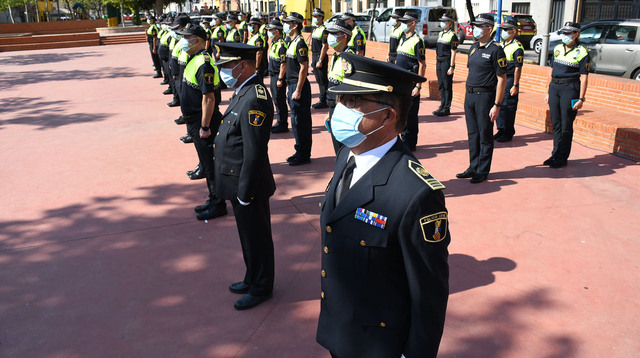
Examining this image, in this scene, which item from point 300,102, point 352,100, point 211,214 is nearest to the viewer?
point 352,100

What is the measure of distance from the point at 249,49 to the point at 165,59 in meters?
10.1

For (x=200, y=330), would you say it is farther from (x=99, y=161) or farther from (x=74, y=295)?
(x=99, y=161)

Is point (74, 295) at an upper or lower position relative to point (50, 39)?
lower

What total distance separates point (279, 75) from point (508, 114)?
390cm

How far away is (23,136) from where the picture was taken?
377 inches

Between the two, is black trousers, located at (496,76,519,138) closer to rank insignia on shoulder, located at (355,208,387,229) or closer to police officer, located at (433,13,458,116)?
police officer, located at (433,13,458,116)

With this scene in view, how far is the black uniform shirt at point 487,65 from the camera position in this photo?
250 inches

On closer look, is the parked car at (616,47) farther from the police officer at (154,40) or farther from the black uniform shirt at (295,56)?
the police officer at (154,40)

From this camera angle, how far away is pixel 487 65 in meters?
6.44

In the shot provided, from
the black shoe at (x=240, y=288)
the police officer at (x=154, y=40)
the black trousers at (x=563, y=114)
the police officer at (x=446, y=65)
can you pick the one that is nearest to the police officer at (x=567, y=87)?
the black trousers at (x=563, y=114)

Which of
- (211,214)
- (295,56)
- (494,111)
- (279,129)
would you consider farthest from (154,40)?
(494,111)

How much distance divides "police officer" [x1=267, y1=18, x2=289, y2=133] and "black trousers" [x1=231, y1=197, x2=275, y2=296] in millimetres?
5199

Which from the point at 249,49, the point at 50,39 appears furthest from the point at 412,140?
the point at 50,39

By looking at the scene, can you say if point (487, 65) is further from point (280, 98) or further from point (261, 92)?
point (280, 98)
